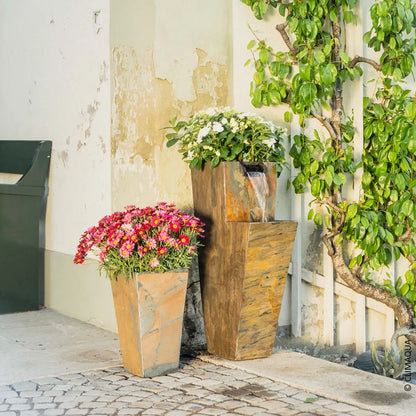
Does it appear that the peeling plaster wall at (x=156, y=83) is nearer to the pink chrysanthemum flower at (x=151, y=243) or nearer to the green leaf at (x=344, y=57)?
the green leaf at (x=344, y=57)

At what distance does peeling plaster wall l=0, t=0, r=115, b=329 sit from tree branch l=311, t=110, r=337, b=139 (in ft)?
4.52

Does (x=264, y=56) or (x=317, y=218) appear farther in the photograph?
(x=317, y=218)

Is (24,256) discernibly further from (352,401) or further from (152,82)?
(352,401)

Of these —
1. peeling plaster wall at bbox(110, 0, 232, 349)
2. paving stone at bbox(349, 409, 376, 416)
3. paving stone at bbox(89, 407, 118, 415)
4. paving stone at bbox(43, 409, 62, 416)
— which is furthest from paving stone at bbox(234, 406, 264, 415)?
peeling plaster wall at bbox(110, 0, 232, 349)

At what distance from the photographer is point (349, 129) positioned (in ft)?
16.6

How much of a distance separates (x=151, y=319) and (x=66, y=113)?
225 centimetres

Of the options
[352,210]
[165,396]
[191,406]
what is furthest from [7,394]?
[352,210]

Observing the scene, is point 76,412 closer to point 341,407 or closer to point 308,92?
point 341,407

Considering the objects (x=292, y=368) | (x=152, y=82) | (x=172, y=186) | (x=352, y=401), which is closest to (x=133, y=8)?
(x=152, y=82)

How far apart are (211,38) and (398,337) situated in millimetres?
2409

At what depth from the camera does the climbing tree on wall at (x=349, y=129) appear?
15.8 ft

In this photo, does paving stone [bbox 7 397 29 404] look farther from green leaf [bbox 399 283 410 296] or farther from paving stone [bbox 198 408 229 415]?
green leaf [bbox 399 283 410 296]

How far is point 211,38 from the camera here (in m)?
5.01

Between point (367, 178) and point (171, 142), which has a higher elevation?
point (171, 142)
